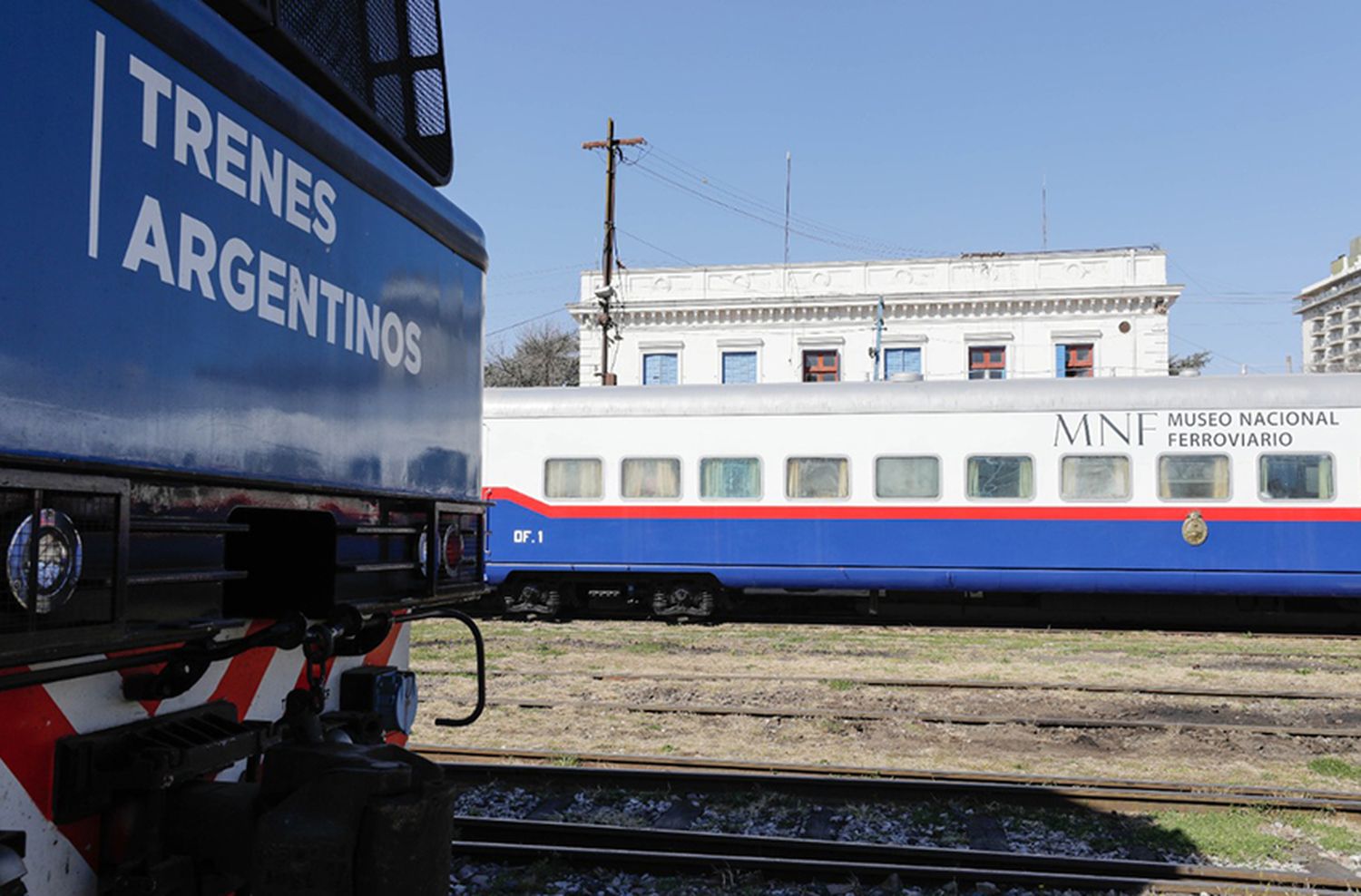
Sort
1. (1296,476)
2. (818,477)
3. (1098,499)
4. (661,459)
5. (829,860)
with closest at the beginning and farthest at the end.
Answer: (829,860)
(1296,476)
(1098,499)
(818,477)
(661,459)

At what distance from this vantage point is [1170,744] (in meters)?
8.36

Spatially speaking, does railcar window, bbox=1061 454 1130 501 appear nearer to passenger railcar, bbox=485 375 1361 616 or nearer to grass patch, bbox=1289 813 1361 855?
passenger railcar, bbox=485 375 1361 616

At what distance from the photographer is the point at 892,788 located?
266 inches

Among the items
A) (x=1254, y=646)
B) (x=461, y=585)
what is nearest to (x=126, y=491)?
(x=461, y=585)

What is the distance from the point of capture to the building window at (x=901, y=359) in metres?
34.6

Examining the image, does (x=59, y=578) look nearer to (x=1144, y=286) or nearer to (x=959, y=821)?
(x=959, y=821)

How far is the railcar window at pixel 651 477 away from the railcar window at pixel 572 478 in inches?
15.9

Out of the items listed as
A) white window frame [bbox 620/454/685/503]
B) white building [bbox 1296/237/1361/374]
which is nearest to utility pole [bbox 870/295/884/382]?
white window frame [bbox 620/454/685/503]

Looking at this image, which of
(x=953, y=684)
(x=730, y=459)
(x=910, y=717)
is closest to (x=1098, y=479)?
(x=730, y=459)

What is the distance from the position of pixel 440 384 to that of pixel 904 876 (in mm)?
3365

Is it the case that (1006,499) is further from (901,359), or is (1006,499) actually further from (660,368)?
(660,368)

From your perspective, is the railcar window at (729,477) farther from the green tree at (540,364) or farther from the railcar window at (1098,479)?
the green tree at (540,364)

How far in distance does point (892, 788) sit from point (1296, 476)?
402 inches

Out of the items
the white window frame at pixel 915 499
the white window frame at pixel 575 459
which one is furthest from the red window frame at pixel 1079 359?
the white window frame at pixel 575 459
